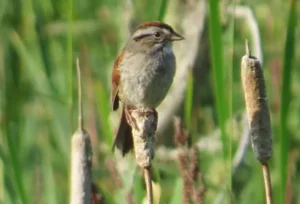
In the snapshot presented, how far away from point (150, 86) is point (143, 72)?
0.08m

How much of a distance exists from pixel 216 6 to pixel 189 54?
269 cm

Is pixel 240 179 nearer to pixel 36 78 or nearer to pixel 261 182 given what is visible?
pixel 261 182

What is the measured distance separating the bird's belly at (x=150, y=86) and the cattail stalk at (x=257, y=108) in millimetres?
905


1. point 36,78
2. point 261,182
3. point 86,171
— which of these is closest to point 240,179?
point 261,182

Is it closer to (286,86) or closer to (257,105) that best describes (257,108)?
(257,105)

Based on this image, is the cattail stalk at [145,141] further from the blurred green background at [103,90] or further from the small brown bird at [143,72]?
the blurred green background at [103,90]

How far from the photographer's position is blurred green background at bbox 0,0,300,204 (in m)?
4.68

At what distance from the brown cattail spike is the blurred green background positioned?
4.39 ft

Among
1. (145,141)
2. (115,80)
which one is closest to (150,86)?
(115,80)

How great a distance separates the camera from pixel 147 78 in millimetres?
3504

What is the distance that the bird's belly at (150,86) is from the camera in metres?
3.48

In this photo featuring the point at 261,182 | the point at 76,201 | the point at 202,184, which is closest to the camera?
the point at 76,201

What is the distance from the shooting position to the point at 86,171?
2.63m

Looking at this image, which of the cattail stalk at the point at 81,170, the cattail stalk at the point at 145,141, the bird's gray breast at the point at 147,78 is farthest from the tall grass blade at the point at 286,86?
the cattail stalk at the point at 81,170
